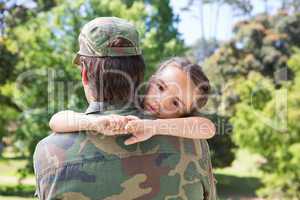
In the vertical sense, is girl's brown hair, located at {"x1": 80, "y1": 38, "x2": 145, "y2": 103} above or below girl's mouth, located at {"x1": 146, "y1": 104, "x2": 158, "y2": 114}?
above

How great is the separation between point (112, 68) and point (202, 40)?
29.0m

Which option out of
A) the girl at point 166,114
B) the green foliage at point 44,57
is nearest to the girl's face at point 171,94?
the girl at point 166,114

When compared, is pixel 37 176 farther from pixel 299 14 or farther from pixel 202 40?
pixel 202 40

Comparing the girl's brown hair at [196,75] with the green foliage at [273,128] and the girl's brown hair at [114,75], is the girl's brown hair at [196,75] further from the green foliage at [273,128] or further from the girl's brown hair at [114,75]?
the green foliage at [273,128]

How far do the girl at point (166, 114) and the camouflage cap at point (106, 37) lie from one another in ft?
0.56

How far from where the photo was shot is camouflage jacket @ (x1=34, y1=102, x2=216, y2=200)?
→ 51.0 inches

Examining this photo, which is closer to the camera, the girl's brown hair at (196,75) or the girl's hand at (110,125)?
the girl's hand at (110,125)

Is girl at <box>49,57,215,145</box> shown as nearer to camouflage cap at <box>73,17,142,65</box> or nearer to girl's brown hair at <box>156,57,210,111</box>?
girl's brown hair at <box>156,57,210,111</box>

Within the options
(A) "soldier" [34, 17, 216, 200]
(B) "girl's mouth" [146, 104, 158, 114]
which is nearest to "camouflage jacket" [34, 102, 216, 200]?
(A) "soldier" [34, 17, 216, 200]

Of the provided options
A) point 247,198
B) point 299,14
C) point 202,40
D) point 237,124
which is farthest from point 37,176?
point 202,40

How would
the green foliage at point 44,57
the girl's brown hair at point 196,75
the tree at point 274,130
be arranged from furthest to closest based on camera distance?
the green foliage at point 44,57 < the tree at point 274,130 < the girl's brown hair at point 196,75

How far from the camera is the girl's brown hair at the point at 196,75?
1.48 m

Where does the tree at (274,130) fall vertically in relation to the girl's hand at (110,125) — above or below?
below

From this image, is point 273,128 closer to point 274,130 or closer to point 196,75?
point 274,130
